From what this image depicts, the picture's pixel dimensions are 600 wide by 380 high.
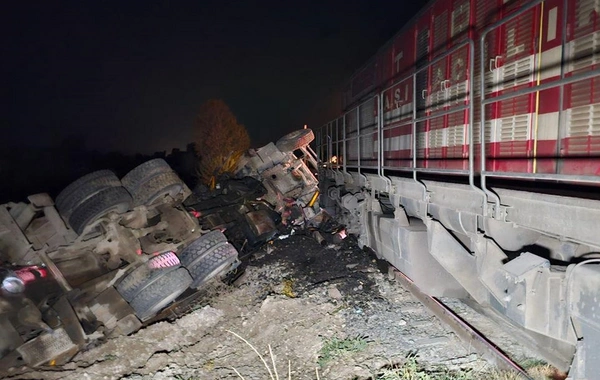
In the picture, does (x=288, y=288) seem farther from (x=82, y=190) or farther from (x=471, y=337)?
(x=82, y=190)

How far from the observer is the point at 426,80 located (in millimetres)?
4875

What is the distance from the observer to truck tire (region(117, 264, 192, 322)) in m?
5.09

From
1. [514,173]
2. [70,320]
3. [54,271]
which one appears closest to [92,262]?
[54,271]

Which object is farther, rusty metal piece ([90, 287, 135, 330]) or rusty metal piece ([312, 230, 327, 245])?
rusty metal piece ([312, 230, 327, 245])

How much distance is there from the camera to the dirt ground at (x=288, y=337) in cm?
390

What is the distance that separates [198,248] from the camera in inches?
230

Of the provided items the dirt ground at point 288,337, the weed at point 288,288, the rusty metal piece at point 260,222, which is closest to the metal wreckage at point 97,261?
the dirt ground at point 288,337

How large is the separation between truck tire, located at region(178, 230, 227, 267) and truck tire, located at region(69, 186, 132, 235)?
122cm

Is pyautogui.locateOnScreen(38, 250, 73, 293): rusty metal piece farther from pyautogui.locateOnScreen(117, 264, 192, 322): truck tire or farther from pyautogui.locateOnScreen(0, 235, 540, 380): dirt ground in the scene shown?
pyautogui.locateOnScreen(0, 235, 540, 380): dirt ground

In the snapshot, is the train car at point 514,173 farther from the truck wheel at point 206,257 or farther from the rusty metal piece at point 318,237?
the rusty metal piece at point 318,237

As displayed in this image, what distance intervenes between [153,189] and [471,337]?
513 centimetres

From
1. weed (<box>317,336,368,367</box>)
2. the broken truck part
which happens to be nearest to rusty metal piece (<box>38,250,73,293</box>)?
the broken truck part

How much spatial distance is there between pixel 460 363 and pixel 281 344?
2.09 metres

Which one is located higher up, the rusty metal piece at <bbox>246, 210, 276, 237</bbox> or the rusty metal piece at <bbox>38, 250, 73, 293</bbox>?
the rusty metal piece at <bbox>38, 250, 73, 293</bbox>
